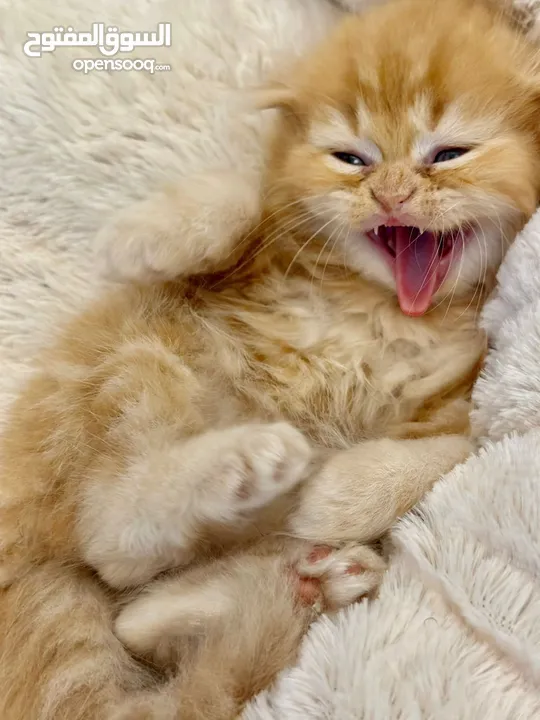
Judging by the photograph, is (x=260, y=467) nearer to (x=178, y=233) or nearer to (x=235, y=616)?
(x=235, y=616)

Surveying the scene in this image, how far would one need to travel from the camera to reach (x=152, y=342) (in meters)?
0.99

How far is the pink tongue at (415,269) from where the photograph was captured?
993mm

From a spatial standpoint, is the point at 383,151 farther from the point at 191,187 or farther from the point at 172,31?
the point at 172,31

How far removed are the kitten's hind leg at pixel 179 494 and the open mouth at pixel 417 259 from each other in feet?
1.01

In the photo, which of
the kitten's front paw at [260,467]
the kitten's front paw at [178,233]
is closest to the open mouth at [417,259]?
the kitten's front paw at [178,233]

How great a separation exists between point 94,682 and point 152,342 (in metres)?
0.46

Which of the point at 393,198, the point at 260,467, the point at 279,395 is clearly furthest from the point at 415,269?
the point at 260,467

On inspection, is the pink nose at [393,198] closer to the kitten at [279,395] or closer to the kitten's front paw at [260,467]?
the kitten at [279,395]

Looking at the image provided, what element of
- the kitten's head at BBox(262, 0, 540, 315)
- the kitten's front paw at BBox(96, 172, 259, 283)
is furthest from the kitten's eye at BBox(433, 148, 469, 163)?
the kitten's front paw at BBox(96, 172, 259, 283)

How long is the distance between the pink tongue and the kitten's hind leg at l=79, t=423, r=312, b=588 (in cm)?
30

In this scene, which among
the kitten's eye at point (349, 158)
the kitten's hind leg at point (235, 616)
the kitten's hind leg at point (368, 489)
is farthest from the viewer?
the kitten's eye at point (349, 158)

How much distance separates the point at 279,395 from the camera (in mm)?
1003

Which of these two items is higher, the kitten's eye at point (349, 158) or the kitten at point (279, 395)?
the kitten's eye at point (349, 158)

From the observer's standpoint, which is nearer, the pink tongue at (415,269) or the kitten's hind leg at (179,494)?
the kitten's hind leg at (179,494)
